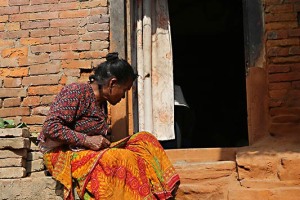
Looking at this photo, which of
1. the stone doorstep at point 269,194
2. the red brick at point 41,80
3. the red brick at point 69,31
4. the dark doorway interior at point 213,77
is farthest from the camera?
the dark doorway interior at point 213,77

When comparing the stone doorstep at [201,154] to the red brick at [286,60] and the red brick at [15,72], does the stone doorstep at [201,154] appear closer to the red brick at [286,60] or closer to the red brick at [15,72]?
the red brick at [286,60]

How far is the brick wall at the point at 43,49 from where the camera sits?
15.1 ft

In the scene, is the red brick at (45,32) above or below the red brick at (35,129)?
above

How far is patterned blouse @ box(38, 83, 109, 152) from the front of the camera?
345cm

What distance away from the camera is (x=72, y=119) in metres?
3.55

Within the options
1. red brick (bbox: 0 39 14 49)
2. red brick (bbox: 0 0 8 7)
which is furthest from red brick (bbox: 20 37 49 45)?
red brick (bbox: 0 0 8 7)

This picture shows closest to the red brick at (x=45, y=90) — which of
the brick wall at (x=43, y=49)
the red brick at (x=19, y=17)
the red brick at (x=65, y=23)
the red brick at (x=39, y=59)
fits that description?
the brick wall at (x=43, y=49)

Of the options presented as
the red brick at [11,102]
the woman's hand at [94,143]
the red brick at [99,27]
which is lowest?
the woman's hand at [94,143]

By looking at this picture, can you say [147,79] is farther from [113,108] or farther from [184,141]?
[184,141]

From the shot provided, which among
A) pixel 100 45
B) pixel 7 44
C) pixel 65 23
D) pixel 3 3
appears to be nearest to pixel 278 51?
Answer: pixel 100 45

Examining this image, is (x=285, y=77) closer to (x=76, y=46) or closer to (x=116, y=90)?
(x=116, y=90)

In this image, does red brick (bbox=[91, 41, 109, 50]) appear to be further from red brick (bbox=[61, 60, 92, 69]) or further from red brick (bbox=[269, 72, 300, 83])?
red brick (bbox=[269, 72, 300, 83])

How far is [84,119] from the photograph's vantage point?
3660 mm

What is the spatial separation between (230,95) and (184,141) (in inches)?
132
